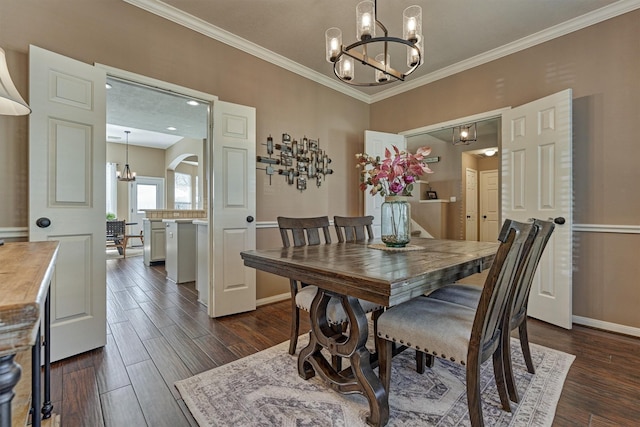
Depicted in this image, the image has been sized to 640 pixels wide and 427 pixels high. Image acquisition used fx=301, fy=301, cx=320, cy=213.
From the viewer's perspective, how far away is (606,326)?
99.9 inches

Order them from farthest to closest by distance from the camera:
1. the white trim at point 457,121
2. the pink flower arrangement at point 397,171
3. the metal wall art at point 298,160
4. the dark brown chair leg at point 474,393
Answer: the metal wall art at point 298,160, the white trim at point 457,121, the pink flower arrangement at point 397,171, the dark brown chair leg at point 474,393

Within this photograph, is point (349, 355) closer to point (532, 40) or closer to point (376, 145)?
point (376, 145)

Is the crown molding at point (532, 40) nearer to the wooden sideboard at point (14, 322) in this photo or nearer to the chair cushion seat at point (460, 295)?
the chair cushion seat at point (460, 295)

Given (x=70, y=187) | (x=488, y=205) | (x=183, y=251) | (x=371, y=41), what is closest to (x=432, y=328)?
(x=371, y=41)

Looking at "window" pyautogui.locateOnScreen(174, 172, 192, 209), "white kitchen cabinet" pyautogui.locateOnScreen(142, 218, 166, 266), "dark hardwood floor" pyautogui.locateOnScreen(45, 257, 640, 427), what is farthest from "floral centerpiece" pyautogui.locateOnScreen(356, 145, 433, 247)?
"window" pyautogui.locateOnScreen(174, 172, 192, 209)

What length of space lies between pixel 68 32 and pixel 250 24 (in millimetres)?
1395

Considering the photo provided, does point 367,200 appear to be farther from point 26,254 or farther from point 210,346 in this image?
point 26,254

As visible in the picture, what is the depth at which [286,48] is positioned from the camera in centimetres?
319

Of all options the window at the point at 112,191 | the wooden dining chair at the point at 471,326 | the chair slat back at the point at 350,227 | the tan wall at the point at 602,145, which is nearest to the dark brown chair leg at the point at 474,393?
the wooden dining chair at the point at 471,326

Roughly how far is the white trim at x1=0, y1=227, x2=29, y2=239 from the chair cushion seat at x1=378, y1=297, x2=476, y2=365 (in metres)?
2.32

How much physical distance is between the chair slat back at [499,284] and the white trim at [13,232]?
106 inches

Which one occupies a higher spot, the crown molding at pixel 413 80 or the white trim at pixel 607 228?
the crown molding at pixel 413 80

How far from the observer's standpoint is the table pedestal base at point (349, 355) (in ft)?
4.55

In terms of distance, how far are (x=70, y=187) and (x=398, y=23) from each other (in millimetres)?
2969
